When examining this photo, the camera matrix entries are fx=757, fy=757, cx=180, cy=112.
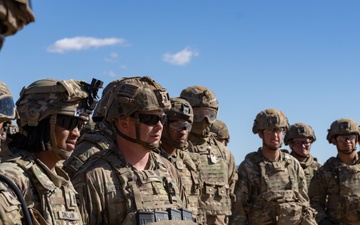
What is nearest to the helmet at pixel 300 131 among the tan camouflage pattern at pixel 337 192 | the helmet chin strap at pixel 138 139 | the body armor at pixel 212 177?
the tan camouflage pattern at pixel 337 192

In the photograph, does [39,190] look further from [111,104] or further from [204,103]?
[204,103]

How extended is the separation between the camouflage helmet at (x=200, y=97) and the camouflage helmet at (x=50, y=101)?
5.52 metres

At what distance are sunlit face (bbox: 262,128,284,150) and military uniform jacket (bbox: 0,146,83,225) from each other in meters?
8.36

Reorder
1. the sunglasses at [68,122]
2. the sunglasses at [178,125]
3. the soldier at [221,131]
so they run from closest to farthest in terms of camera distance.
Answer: the sunglasses at [68,122] < the sunglasses at [178,125] < the soldier at [221,131]

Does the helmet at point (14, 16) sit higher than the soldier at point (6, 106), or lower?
lower

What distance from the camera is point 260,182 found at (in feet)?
44.0

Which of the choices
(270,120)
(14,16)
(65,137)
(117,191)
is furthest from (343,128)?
(14,16)

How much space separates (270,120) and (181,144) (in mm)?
4141

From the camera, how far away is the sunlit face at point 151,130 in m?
6.94

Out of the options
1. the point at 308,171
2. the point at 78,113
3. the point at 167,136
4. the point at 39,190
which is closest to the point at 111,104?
the point at 78,113

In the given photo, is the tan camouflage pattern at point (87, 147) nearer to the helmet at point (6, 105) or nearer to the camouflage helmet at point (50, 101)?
the camouflage helmet at point (50, 101)

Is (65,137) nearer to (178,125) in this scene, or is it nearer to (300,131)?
(178,125)

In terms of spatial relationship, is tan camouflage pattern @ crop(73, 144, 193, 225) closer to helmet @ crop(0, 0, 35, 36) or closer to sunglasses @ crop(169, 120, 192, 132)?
sunglasses @ crop(169, 120, 192, 132)

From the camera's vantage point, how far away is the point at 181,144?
1001 centimetres
